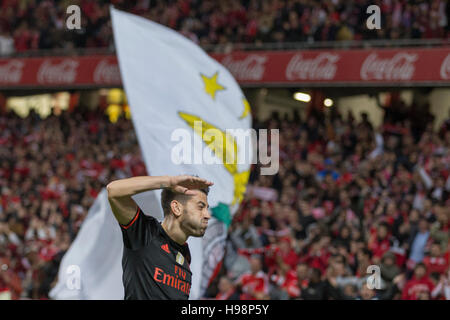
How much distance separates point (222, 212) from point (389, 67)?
29.1 ft

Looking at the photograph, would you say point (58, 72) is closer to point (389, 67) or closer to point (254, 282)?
point (389, 67)

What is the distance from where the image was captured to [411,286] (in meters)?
9.66

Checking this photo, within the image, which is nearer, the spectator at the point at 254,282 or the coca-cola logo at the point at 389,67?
the spectator at the point at 254,282

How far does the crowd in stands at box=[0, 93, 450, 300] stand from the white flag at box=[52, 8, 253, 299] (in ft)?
5.42

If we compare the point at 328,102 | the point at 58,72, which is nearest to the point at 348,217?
the point at 328,102

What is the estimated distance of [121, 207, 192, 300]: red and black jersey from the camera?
407 cm

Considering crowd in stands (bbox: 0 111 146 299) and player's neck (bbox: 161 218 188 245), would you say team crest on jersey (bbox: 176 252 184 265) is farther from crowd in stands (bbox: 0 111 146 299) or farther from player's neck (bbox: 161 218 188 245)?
crowd in stands (bbox: 0 111 146 299)

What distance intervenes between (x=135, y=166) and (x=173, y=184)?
12.6 m

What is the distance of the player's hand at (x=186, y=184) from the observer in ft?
12.2

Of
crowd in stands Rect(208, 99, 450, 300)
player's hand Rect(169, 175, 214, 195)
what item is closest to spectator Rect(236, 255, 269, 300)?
crowd in stands Rect(208, 99, 450, 300)

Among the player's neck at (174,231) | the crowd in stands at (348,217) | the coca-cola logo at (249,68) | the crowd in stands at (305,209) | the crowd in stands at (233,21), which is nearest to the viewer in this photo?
the player's neck at (174,231)

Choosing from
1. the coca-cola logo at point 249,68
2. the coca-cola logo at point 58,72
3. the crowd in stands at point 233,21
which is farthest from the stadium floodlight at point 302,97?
the coca-cola logo at point 58,72

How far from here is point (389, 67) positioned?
1583 cm

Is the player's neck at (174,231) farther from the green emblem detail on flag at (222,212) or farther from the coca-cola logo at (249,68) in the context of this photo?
the coca-cola logo at (249,68)
